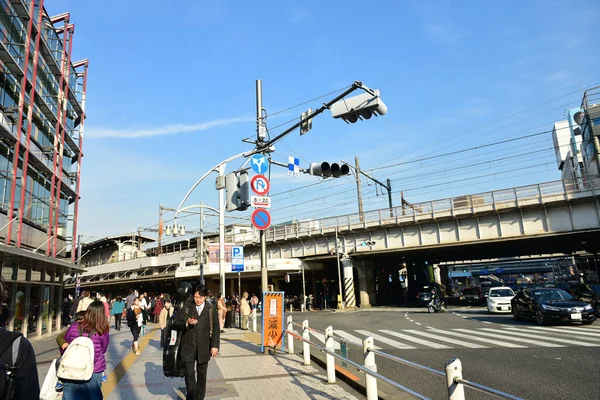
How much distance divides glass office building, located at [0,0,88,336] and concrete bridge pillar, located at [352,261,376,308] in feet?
83.1

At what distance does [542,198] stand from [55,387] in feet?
104

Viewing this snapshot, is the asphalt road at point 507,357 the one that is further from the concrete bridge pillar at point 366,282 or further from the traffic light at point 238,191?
the concrete bridge pillar at point 366,282

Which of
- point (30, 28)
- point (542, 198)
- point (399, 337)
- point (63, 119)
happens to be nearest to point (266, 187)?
point (399, 337)

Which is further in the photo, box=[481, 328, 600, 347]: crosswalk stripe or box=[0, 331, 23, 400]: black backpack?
box=[481, 328, 600, 347]: crosswalk stripe

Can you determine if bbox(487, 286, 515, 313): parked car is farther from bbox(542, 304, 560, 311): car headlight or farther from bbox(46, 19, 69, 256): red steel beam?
bbox(46, 19, 69, 256): red steel beam

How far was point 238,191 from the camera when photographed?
12.6 meters

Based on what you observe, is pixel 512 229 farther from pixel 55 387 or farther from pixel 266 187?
pixel 55 387

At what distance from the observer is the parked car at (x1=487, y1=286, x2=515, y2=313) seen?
22797 mm

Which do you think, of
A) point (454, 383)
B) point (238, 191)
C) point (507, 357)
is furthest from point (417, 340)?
point (454, 383)

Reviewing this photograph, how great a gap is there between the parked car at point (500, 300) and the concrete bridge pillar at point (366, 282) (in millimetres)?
17900

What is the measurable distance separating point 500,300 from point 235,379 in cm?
1936

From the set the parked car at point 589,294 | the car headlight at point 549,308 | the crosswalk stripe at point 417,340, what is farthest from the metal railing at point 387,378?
the parked car at point 589,294

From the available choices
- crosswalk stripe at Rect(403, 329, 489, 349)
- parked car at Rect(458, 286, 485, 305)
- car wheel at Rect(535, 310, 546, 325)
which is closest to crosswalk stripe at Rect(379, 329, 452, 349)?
crosswalk stripe at Rect(403, 329, 489, 349)

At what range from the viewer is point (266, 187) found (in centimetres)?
1169
